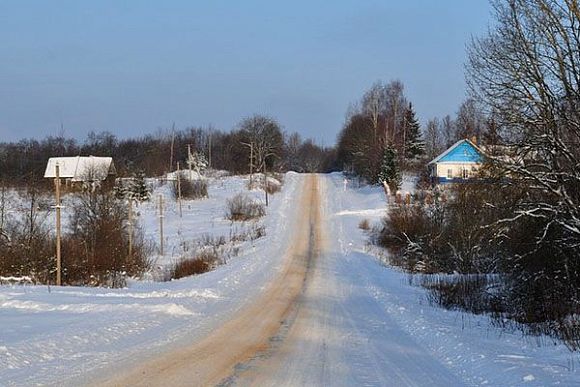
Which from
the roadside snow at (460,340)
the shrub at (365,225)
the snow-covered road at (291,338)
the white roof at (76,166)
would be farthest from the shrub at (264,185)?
the snow-covered road at (291,338)

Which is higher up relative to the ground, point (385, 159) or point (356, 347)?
point (385, 159)

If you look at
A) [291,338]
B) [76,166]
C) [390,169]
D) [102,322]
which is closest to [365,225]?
[390,169]

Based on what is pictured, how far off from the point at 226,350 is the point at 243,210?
158 ft

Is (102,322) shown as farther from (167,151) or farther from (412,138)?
(167,151)

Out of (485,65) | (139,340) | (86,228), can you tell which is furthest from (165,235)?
(139,340)

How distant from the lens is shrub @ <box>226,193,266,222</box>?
5643 cm

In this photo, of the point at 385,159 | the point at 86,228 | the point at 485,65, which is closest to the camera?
the point at 485,65

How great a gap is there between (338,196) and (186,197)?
66.6 ft

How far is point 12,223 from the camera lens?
39094 mm

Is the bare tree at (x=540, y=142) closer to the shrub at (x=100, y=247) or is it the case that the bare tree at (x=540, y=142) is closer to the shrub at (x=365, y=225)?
the shrub at (x=100, y=247)

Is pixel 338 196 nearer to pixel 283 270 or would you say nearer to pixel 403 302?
pixel 283 270

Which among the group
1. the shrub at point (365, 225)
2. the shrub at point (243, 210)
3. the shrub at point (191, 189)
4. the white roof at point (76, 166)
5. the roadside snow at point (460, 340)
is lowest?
the roadside snow at point (460, 340)

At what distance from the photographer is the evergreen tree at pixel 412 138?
8088 cm

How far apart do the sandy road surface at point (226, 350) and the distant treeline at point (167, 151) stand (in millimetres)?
53691
